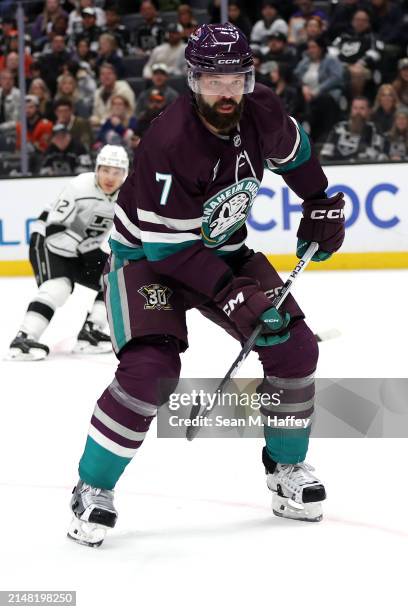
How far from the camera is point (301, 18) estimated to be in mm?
7695

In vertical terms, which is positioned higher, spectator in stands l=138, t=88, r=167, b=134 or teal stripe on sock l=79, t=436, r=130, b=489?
teal stripe on sock l=79, t=436, r=130, b=489

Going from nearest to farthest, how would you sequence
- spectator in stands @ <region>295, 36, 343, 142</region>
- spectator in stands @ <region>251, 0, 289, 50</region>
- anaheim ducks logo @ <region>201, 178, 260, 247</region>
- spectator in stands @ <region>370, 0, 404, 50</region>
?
anaheim ducks logo @ <region>201, 178, 260, 247</region>, spectator in stands @ <region>295, 36, 343, 142</region>, spectator in stands @ <region>370, 0, 404, 50</region>, spectator in stands @ <region>251, 0, 289, 50</region>

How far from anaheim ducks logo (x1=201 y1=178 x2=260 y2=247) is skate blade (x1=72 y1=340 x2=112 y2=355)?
2356mm

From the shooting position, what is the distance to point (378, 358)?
439 cm

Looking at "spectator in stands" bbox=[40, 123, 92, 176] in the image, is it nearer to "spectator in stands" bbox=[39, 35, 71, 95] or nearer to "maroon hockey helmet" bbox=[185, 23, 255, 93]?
"spectator in stands" bbox=[39, 35, 71, 95]

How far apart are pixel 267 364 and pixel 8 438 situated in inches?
46.1

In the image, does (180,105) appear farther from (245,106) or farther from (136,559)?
(136,559)

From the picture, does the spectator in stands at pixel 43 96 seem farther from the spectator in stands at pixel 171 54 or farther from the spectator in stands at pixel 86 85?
the spectator in stands at pixel 171 54

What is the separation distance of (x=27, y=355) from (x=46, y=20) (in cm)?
447

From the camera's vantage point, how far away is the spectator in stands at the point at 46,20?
327 inches

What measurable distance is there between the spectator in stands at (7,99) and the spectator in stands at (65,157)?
455 millimetres

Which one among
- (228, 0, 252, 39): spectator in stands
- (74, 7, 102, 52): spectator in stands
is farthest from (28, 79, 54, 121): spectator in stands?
(228, 0, 252, 39): spectator in stands

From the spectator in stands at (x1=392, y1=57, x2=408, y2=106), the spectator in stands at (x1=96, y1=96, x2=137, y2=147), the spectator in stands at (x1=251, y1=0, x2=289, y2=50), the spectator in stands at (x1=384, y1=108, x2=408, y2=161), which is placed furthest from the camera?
the spectator in stands at (x1=251, y1=0, x2=289, y2=50)

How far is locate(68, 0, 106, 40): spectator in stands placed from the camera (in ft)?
27.3
